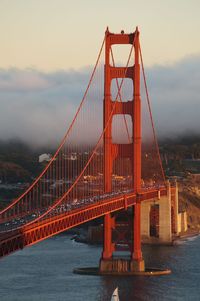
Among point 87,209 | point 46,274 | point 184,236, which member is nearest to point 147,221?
point 184,236

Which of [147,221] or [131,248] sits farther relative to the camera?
[147,221]

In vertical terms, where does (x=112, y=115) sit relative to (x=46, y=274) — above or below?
above

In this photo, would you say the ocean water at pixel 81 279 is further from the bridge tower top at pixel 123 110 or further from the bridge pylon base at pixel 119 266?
the bridge tower top at pixel 123 110

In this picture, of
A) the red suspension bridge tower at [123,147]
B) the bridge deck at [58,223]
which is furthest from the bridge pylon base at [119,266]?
the bridge deck at [58,223]

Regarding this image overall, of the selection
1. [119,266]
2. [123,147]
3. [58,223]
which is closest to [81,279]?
[119,266]

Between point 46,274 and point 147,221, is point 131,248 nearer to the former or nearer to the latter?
point 46,274

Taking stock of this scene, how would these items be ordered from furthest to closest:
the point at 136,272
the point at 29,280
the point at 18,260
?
the point at 18,260 < the point at 136,272 < the point at 29,280
